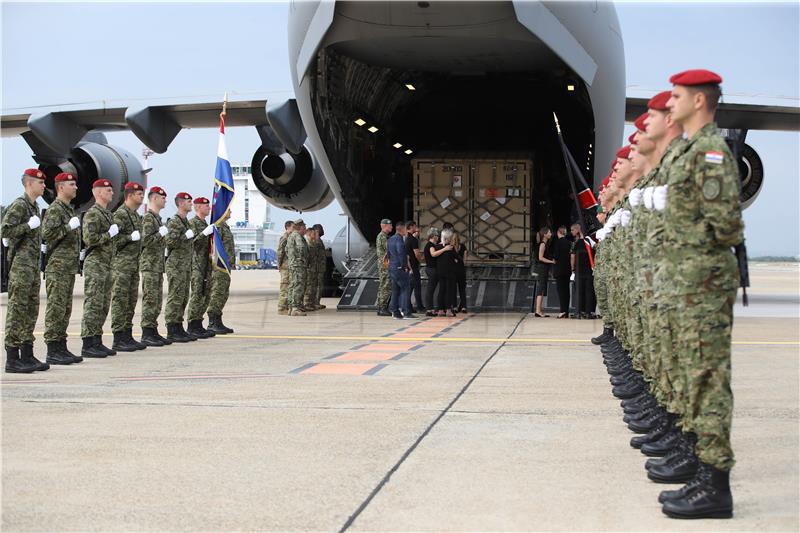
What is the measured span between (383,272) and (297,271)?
4.29 ft

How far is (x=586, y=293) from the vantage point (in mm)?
12875

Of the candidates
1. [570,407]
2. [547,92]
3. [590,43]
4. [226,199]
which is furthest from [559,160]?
[570,407]

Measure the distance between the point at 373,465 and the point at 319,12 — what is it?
7792 mm

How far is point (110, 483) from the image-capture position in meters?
3.47

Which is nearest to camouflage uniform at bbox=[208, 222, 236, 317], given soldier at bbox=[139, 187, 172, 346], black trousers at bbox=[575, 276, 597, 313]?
soldier at bbox=[139, 187, 172, 346]

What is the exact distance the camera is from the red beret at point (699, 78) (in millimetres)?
3316

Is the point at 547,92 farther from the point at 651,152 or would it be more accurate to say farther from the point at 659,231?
the point at 659,231

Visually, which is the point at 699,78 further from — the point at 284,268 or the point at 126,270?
the point at 284,268

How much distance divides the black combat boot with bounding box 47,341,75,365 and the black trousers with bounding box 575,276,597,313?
7641 mm

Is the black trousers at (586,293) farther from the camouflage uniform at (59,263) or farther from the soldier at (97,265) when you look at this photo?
the camouflage uniform at (59,263)

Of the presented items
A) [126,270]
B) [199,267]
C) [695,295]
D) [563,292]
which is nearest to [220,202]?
[199,267]

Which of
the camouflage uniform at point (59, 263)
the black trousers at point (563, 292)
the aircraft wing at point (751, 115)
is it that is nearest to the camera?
the camouflage uniform at point (59, 263)

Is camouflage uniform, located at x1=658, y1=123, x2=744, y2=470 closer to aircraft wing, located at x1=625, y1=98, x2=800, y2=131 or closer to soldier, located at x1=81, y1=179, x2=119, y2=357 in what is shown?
soldier, located at x1=81, y1=179, x2=119, y2=357

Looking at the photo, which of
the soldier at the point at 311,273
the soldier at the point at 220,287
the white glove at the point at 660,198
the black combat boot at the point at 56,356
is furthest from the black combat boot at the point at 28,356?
the soldier at the point at 311,273
